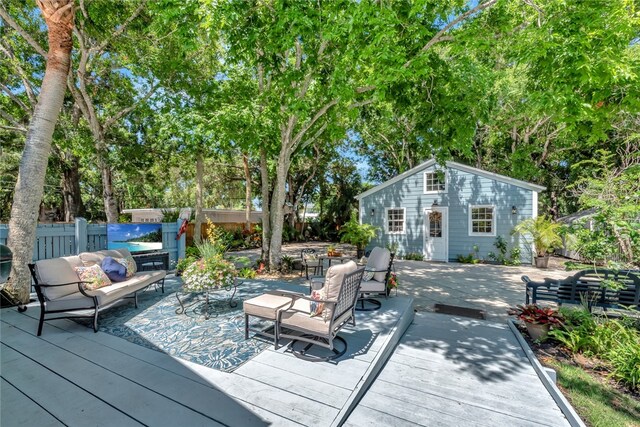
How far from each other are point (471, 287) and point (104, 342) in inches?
291

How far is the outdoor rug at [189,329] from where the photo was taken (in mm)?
3043

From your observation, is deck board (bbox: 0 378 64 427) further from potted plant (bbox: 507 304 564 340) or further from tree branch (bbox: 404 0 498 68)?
tree branch (bbox: 404 0 498 68)

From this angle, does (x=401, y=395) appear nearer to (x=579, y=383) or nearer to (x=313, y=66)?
(x=579, y=383)

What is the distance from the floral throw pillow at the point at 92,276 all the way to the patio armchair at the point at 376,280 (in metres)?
4.05

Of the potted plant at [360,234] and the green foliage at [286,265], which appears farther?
the potted plant at [360,234]

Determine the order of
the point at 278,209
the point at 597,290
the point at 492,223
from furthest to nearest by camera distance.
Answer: the point at 492,223
the point at 278,209
the point at 597,290

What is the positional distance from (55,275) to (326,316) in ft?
12.3

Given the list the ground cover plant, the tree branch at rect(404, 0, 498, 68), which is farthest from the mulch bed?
the tree branch at rect(404, 0, 498, 68)

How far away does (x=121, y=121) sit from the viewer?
11297mm

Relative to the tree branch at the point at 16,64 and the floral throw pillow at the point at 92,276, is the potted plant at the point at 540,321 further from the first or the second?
the tree branch at the point at 16,64

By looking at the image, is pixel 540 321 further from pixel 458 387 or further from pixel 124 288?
pixel 124 288

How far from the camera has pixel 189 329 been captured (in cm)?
370

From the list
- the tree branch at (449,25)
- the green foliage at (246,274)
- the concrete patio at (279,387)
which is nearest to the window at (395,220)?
the green foliage at (246,274)

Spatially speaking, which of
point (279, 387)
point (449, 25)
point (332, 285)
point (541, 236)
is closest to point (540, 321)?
point (332, 285)
